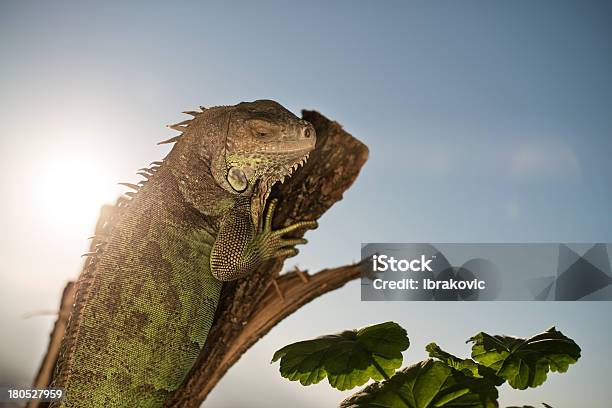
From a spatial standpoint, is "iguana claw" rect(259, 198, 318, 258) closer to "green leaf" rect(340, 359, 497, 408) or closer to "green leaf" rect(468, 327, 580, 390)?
"green leaf" rect(468, 327, 580, 390)

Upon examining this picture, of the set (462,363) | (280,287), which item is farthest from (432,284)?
(462,363)

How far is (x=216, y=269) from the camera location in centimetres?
263

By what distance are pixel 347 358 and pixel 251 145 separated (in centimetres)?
123

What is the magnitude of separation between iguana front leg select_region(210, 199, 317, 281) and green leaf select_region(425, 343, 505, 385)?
3.35 feet

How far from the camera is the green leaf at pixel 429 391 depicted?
1455 mm

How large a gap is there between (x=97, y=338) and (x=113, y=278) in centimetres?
26

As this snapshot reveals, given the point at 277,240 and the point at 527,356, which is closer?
the point at 527,356

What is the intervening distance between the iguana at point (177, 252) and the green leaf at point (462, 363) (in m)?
1.04

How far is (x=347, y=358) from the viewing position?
170cm

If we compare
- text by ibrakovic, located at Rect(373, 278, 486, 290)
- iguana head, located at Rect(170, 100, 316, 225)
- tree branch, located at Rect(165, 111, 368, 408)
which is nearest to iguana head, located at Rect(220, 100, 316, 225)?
iguana head, located at Rect(170, 100, 316, 225)

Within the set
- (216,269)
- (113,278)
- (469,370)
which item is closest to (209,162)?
Result: (216,269)

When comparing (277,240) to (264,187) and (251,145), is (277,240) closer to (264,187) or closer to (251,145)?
(264,187)

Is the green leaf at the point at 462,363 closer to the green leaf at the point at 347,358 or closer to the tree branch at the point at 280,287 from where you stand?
the green leaf at the point at 347,358

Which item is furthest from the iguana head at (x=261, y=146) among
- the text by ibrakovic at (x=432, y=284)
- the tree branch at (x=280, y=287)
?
the text by ibrakovic at (x=432, y=284)
